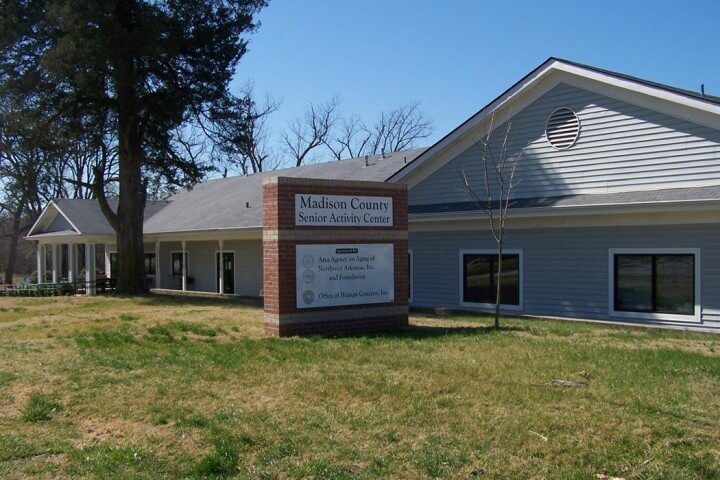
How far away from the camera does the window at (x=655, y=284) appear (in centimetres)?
1515

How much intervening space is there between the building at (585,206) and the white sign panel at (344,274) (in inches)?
177

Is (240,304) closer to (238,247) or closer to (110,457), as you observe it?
(238,247)

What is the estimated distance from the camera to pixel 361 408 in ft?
25.3

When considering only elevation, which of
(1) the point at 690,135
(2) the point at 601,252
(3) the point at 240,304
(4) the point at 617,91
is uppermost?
(4) the point at 617,91

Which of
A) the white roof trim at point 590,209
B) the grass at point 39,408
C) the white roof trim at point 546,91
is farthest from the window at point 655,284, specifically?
the grass at point 39,408

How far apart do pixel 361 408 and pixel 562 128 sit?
12.1 meters

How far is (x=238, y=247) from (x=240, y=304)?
7173 mm

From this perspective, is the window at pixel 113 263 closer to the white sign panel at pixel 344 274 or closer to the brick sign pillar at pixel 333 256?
the brick sign pillar at pixel 333 256

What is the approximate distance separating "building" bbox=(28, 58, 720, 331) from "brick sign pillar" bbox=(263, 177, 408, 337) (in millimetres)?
4257

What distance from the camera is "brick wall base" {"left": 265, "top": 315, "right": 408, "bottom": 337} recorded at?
13.3 meters

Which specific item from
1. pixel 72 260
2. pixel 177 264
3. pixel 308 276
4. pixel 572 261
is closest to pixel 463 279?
pixel 572 261

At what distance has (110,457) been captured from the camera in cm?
639

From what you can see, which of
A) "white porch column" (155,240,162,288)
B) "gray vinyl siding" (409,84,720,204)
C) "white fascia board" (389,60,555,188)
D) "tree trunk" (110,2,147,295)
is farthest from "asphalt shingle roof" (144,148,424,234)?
"gray vinyl siding" (409,84,720,204)

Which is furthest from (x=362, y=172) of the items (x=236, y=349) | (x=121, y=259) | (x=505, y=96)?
(x=236, y=349)
